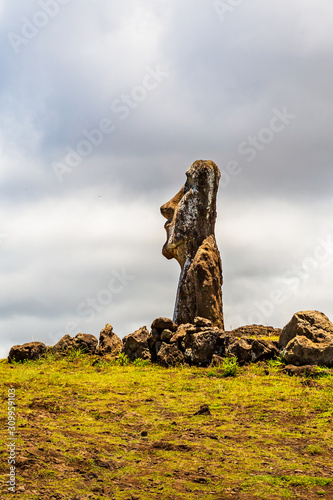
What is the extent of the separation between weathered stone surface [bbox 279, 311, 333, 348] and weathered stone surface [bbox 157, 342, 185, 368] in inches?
128

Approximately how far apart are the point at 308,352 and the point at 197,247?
6.39 m

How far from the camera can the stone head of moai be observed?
1941 centimetres

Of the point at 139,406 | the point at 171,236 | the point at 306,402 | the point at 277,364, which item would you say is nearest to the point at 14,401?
the point at 139,406

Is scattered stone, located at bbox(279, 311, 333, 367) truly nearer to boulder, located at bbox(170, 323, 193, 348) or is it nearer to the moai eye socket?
boulder, located at bbox(170, 323, 193, 348)

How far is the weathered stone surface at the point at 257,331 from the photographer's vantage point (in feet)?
68.2

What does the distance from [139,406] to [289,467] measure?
4319 mm

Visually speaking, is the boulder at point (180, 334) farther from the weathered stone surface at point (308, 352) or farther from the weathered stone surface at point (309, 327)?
the weathered stone surface at point (308, 352)

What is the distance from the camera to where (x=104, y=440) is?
9.40 metres

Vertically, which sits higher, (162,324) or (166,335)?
A: (162,324)

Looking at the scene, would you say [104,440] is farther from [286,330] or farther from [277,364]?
[286,330]

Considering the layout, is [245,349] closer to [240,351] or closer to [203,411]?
[240,351]

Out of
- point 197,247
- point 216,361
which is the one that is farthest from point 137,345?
point 197,247

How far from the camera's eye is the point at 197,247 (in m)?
20.5

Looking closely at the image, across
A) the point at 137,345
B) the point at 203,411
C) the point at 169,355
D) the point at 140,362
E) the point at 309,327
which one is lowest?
the point at 203,411
